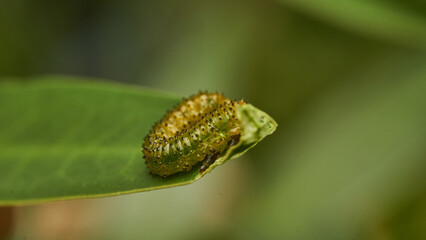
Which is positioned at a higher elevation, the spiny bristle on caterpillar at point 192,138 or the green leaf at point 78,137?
the spiny bristle on caterpillar at point 192,138

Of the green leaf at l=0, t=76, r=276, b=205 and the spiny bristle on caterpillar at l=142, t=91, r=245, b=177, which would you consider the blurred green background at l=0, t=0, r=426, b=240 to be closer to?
the green leaf at l=0, t=76, r=276, b=205

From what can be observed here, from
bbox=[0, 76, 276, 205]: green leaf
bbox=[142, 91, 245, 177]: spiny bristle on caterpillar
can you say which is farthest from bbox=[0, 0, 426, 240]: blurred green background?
bbox=[142, 91, 245, 177]: spiny bristle on caterpillar

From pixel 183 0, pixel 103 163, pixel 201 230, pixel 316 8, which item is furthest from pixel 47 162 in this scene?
pixel 183 0

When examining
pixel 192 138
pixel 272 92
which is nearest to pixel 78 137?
pixel 192 138

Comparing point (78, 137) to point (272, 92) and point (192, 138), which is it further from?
point (272, 92)

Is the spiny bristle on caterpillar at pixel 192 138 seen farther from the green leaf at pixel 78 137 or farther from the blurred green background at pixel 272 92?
the blurred green background at pixel 272 92

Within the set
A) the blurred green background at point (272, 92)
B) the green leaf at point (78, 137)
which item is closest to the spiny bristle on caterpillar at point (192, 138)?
the green leaf at point (78, 137)
